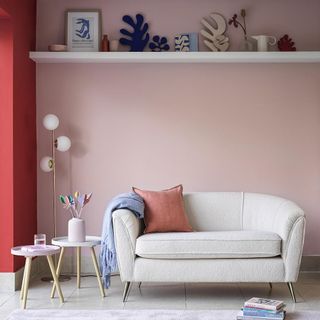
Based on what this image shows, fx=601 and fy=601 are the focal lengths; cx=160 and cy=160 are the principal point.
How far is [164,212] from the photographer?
4941mm

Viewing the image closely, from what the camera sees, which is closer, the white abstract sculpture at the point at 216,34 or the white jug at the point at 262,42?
the white jug at the point at 262,42

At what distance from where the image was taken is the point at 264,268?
14.7 ft

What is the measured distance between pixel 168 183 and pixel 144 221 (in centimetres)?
85

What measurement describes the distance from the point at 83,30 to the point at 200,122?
141 centimetres

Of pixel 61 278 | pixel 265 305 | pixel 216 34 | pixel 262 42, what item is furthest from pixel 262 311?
pixel 216 34

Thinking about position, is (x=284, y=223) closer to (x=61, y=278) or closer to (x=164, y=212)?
(x=164, y=212)

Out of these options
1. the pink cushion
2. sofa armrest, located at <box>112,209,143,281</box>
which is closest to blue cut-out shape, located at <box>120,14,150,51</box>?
the pink cushion

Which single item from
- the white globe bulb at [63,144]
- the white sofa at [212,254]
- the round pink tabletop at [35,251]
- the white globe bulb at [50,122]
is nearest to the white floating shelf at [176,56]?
the white globe bulb at [50,122]

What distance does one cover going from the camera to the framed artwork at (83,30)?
5676 millimetres

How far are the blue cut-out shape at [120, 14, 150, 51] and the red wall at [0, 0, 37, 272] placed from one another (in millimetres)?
900

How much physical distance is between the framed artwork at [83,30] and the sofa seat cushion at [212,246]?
2.13 meters

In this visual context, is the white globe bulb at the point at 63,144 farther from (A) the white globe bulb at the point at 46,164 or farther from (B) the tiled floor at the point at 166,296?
(B) the tiled floor at the point at 166,296

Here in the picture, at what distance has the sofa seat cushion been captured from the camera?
448cm

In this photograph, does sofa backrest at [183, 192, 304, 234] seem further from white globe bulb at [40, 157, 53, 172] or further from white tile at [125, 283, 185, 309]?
white globe bulb at [40, 157, 53, 172]
